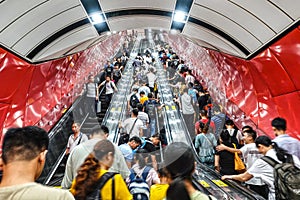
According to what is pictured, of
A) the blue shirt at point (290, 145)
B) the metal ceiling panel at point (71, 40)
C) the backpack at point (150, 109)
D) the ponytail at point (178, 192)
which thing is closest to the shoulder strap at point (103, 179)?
the ponytail at point (178, 192)

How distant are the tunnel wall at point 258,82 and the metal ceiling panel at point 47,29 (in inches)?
126

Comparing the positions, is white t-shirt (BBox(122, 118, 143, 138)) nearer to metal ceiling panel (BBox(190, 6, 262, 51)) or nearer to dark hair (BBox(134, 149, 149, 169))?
dark hair (BBox(134, 149, 149, 169))

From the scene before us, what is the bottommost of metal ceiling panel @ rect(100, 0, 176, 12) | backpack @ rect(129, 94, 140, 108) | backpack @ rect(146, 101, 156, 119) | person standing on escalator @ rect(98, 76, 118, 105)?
backpack @ rect(146, 101, 156, 119)

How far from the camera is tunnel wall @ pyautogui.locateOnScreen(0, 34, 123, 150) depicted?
448cm

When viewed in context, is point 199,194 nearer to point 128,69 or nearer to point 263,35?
point 263,35

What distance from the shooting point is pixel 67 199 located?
3.67 ft

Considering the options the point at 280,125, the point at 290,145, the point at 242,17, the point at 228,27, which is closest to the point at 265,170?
the point at 290,145

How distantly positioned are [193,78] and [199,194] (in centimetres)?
693

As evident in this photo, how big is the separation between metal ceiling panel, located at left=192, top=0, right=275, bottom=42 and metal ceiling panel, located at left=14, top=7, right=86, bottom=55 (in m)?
2.07

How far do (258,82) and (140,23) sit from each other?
275cm

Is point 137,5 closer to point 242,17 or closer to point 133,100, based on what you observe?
point 242,17

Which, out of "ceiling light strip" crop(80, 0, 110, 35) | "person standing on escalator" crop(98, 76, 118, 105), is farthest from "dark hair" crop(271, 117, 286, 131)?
"person standing on escalator" crop(98, 76, 118, 105)

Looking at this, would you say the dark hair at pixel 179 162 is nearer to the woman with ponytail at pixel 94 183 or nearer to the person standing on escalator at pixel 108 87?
the woman with ponytail at pixel 94 183

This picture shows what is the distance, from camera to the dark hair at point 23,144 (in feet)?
3.97
